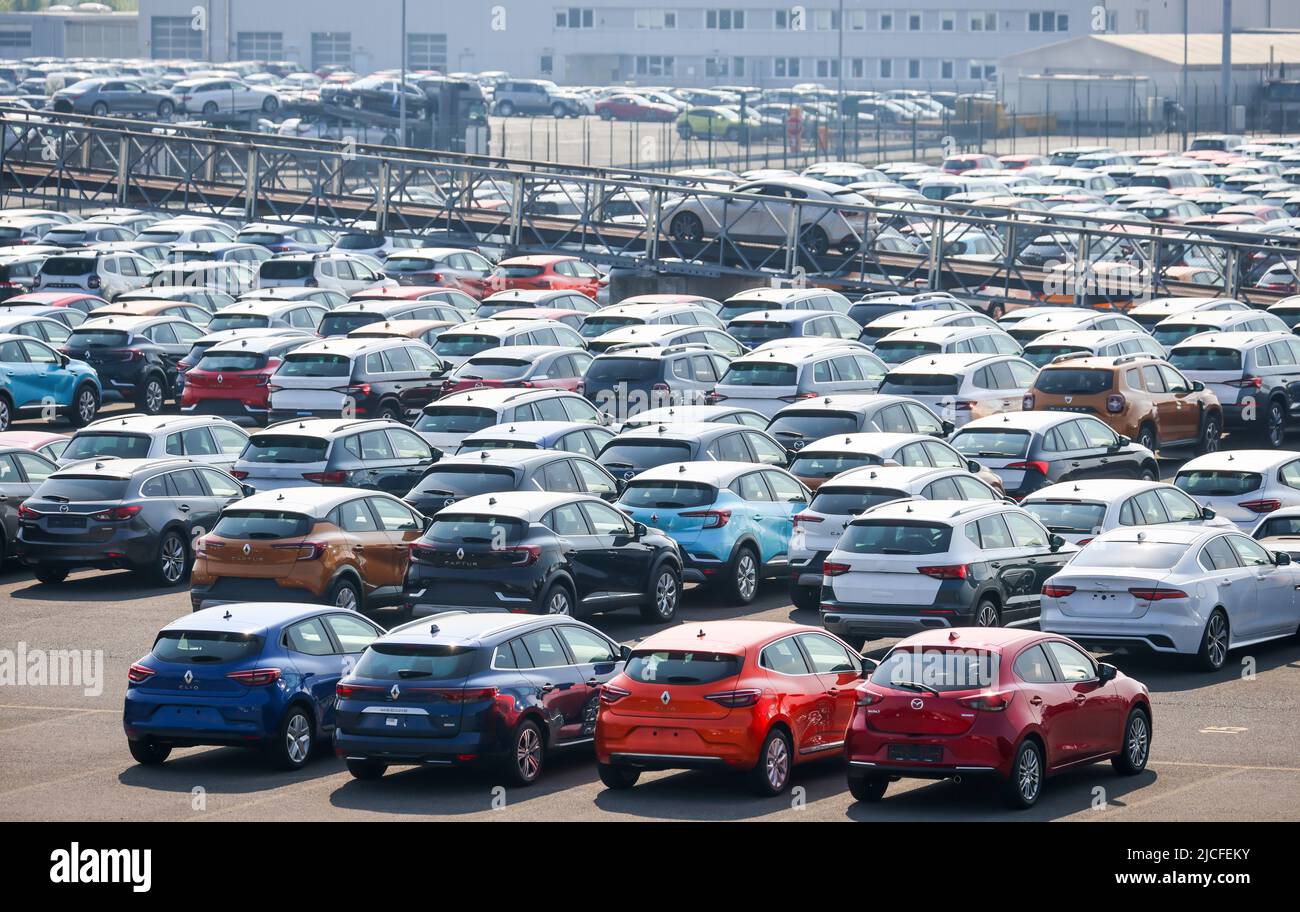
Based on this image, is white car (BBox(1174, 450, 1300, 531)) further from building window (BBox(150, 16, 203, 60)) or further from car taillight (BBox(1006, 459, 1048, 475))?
building window (BBox(150, 16, 203, 60))

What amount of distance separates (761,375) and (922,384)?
7.45 feet

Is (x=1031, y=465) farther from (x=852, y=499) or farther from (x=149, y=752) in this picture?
(x=149, y=752)

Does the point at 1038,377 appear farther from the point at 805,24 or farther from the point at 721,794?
the point at 805,24

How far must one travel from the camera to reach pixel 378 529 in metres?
22.0

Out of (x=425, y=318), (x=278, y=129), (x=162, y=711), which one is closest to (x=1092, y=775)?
(x=162, y=711)

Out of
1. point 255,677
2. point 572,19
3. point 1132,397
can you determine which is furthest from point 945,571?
point 572,19

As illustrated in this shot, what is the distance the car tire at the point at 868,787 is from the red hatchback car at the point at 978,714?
11 mm

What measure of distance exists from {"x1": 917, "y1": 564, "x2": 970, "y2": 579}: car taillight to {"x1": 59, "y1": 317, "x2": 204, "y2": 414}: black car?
1915 cm

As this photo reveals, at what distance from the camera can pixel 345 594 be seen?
21.5 m

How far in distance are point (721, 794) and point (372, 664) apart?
269 centimetres

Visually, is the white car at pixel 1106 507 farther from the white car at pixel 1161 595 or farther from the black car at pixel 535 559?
the black car at pixel 535 559

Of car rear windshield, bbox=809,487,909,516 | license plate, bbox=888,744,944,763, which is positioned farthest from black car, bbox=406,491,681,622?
license plate, bbox=888,744,944,763

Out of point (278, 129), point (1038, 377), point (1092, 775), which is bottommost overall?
point (1092, 775)

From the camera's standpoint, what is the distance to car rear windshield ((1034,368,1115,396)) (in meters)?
30.0
